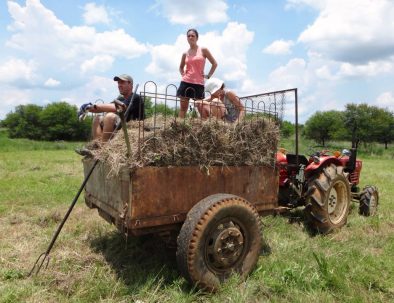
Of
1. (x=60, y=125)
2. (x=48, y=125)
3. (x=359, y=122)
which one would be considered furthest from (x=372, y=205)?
(x=48, y=125)

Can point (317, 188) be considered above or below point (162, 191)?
below

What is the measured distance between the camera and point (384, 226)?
6133 millimetres

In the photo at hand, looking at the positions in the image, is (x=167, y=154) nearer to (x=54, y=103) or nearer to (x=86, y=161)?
(x=86, y=161)

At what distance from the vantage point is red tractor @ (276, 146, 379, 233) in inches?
219

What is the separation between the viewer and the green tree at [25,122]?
74.7 meters

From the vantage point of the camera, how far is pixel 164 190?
3.70 m

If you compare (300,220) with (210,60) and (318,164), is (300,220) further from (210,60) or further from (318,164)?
(210,60)

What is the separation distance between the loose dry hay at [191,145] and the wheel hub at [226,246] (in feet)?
2.34

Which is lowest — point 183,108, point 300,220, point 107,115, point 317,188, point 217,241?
point 300,220

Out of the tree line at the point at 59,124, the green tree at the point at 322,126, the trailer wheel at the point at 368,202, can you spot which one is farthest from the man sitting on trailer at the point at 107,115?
the green tree at the point at 322,126

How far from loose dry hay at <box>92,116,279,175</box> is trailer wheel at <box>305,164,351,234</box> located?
1360 mm

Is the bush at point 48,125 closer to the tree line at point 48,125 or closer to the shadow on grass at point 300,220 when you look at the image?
the tree line at point 48,125

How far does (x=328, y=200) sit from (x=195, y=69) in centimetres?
292

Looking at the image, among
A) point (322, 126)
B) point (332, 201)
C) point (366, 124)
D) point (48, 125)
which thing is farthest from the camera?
point (48, 125)
